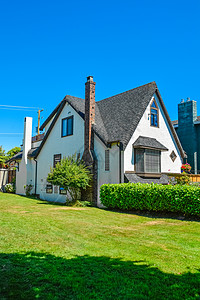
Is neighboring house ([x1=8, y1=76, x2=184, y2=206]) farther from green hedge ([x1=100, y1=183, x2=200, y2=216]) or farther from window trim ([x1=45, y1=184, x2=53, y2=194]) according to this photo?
green hedge ([x1=100, y1=183, x2=200, y2=216])

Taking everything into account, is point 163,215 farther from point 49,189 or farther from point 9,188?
point 9,188

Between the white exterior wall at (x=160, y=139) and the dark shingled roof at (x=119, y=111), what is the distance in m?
0.53

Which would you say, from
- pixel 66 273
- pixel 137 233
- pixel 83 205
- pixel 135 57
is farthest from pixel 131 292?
pixel 135 57

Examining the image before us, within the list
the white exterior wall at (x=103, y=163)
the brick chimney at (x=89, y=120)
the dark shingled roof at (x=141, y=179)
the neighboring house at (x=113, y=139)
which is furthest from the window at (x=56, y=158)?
the dark shingled roof at (x=141, y=179)

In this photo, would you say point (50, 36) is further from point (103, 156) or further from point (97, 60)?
point (103, 156)

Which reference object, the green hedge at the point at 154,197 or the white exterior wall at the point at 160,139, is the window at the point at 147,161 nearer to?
the white exterior wall at the point at 160,139

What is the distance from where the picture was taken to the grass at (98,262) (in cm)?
386

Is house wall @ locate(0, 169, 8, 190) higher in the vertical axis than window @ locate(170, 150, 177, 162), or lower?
lower

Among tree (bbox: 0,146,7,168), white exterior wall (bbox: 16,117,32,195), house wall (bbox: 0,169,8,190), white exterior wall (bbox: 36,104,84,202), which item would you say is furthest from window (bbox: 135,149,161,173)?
tree (bbox: 0,146,7,168)

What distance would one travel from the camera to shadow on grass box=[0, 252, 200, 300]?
375 centimetres

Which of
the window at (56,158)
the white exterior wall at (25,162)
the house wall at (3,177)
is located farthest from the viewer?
the house wall at (3,177)

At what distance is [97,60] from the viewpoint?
17.7 m

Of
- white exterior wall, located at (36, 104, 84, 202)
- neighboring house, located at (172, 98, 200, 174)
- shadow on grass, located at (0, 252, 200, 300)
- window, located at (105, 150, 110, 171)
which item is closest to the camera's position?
shadow on grass, located at (0, 252, 200, 300)

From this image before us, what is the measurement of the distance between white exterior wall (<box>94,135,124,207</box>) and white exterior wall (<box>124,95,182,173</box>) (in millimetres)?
665
